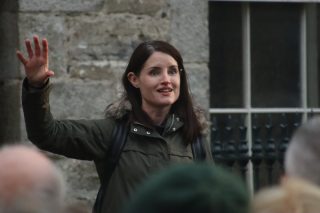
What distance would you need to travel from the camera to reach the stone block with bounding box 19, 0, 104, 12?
661 centimetres

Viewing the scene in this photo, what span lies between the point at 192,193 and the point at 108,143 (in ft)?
8.12

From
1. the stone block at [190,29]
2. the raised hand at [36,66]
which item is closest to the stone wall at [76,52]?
the stone block at [190,29]

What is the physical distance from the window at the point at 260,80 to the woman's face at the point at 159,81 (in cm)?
197

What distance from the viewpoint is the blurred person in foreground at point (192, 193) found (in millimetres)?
2559

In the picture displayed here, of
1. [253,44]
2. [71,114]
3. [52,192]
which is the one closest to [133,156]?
[71,114]

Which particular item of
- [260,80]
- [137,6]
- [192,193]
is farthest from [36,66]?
[260,80]

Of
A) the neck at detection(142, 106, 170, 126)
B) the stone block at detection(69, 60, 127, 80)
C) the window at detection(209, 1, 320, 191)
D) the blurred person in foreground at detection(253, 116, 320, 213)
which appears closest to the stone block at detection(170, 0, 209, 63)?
the window at detection(209, 1, 320, 191)

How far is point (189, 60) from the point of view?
6965mm

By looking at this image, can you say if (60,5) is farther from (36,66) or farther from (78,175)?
(36,66)

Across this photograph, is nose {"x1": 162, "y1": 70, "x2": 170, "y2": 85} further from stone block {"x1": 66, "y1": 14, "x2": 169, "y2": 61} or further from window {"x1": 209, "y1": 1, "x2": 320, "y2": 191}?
window {"x1": 209, "y1": 1, "x2": 320, "y2": 191}

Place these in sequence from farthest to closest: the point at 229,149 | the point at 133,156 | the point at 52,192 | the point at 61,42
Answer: the point at 229,149
the point at 61,42
the point at 133,156
the point at 52,192

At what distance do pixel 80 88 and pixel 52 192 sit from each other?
153 inches

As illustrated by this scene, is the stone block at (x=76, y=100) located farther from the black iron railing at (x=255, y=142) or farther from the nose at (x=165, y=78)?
the nose at (x=165, y=78)

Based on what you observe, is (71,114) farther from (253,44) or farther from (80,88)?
(253,44)
